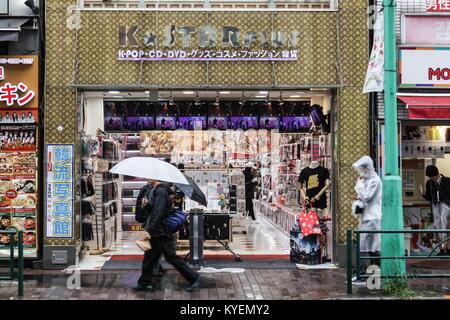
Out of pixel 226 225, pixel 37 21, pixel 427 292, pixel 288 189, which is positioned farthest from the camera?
pixel 288 189

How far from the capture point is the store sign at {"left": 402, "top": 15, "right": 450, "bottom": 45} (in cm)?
1248

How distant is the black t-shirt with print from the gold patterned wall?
730mm

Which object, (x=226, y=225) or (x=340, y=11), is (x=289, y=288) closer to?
(x=226, y=225)

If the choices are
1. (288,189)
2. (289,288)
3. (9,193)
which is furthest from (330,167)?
(9,193)

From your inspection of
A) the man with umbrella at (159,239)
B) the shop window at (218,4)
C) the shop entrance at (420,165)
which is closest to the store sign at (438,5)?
the shop window at (218,4)

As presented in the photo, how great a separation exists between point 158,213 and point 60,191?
3.18 m

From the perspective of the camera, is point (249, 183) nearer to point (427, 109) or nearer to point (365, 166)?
point (427, 109)

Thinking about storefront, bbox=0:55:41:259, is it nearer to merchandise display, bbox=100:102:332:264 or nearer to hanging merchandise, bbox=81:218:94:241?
hanging merchandise, bbox=81:218:94:241

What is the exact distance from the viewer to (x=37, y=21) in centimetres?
1212

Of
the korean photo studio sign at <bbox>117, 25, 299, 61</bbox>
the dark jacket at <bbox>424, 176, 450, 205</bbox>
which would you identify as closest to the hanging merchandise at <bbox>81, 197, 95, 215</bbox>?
the korean photo studio sign at <bbox>117, 25, 299, 61</bbox>

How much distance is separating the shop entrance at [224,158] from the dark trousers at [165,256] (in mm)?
3244

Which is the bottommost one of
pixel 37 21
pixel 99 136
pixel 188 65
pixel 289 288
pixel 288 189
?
pixel 289 288

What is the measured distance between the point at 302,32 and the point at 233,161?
5.86 meters

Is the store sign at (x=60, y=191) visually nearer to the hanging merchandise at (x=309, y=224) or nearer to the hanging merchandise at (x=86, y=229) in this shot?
the hanging merchandise at (x=86, y=229)
